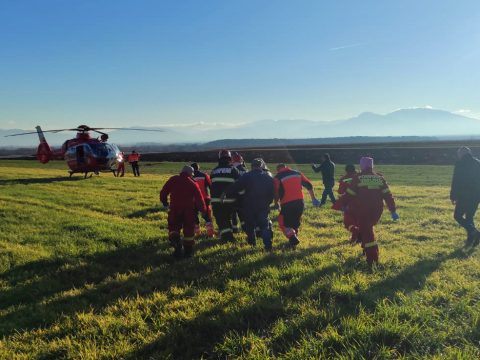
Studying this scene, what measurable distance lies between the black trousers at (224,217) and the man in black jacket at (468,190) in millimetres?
5438

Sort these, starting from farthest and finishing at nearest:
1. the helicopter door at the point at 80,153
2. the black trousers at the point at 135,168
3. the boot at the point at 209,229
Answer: the black trousers at the point at 135,168 < the helicopter door at the point at 80,153 < the boot at the point at 209,229

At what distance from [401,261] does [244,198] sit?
3613mm

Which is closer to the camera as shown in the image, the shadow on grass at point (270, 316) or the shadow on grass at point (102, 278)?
the shadow on grass at point (270, 316)

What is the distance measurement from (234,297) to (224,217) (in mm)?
4005

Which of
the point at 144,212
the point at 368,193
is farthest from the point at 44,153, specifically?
the point at 368,193

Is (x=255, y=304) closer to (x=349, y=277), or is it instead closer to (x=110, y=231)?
(x=349, y=277)

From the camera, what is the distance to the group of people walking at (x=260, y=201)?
815 cm

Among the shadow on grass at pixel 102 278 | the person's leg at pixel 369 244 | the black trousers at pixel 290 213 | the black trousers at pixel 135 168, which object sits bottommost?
the shadow on grass at pixel 102 278

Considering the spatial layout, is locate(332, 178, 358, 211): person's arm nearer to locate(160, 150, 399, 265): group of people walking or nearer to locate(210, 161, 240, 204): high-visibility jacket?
locate(160, 150, 399, 265): group of people walking

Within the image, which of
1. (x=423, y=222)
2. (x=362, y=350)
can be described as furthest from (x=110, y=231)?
(x=423, y=222)

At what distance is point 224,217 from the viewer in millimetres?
10250

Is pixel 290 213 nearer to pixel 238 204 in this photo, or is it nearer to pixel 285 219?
pixel 285 219

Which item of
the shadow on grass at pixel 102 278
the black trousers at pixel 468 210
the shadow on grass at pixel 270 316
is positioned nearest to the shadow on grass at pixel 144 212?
the shadow on grass at pixel 102 278

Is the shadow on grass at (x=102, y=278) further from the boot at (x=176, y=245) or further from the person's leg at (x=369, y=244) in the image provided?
the person's leg at (x=369, y=244)
